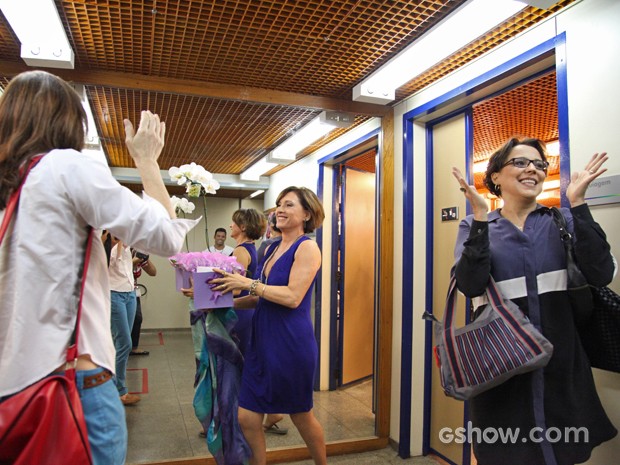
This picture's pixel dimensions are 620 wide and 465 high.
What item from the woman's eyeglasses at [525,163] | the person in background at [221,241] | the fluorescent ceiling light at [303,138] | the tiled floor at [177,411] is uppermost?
the fluorescent ceiling light at [303,138]

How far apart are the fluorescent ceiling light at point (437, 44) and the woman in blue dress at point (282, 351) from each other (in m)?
1.12

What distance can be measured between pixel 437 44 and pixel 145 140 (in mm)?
1735

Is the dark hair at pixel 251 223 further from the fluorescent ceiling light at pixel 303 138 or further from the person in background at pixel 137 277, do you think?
the person in background at pixel 137 277

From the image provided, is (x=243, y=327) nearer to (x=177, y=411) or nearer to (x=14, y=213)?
(x=177, y=411)

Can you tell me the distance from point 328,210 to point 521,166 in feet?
9.28

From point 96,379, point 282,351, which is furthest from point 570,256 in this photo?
point 96,379

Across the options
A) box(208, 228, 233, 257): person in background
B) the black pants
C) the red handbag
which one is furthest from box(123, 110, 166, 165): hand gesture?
the black pants

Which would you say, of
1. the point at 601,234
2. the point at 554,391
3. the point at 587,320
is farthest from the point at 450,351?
the point at 601,234

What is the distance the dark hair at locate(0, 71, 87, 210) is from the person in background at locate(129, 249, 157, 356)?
2.76 m

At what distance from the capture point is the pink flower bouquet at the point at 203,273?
2182 millimetres

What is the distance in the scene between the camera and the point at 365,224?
470 centimetres

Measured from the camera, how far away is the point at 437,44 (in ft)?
7.68

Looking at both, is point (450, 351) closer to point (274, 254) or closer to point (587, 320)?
point (587, 320)

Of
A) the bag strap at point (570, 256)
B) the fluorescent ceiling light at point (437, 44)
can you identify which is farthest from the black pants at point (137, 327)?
the bag strap at point (570, 256)
